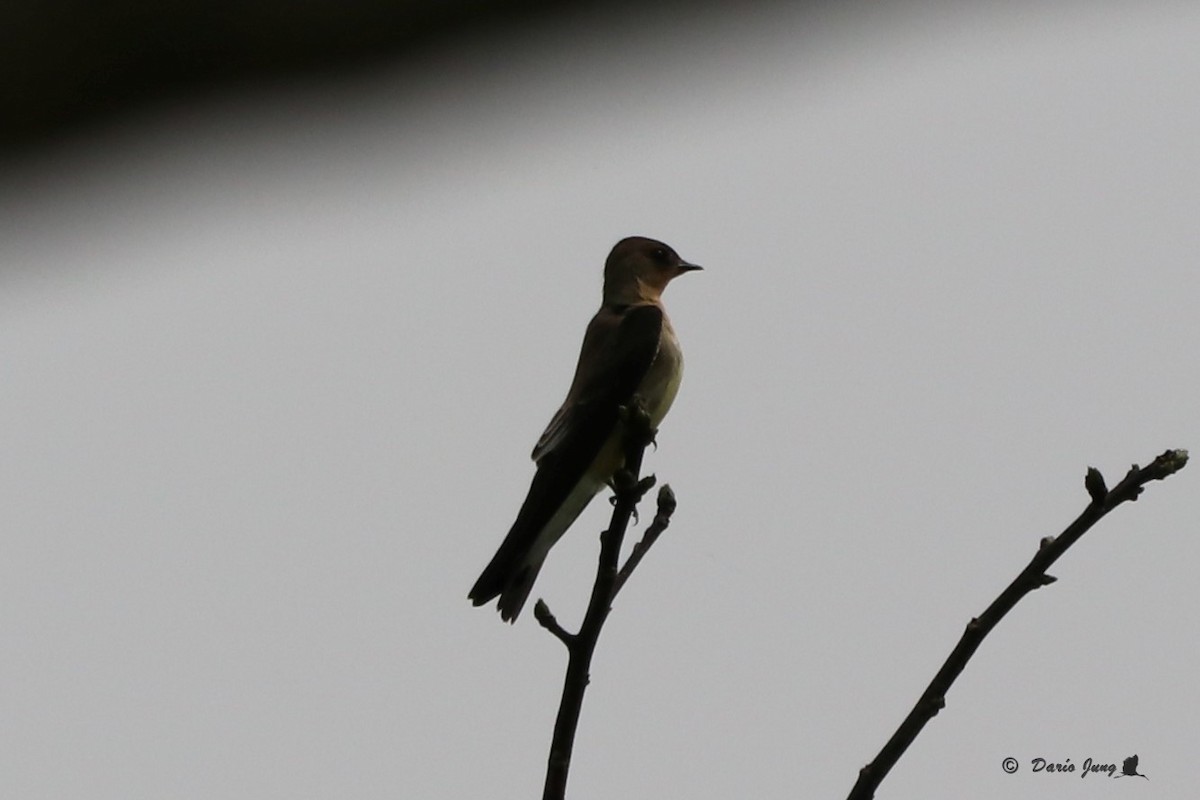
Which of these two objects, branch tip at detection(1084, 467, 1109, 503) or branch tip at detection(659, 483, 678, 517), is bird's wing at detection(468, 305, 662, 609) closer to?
branch tip at detection(659, 483, 678, 517)

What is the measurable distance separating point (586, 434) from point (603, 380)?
0.17m

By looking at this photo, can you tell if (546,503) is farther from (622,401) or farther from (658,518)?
(658,518)

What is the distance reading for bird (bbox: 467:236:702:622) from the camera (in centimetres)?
348

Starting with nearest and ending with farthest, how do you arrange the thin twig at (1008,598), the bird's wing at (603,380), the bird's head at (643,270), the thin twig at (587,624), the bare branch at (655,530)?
the thin twig at (1008,598) < the thin twig at (587,624) < the bare branch at (655,530) < the bird's wing at (603,380) < the bird's head at (643,270)

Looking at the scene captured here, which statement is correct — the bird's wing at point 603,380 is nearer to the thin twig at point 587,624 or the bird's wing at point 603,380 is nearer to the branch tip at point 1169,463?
the thin twig at point 587,624

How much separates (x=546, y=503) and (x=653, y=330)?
64cm

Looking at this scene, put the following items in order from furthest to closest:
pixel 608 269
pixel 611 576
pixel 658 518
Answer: pixel 608 269 < pixel 658 518 < pixel 611 576

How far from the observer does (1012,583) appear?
6.32ft

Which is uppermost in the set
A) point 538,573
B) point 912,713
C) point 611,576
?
point 538,573

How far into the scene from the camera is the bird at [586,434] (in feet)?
11.4

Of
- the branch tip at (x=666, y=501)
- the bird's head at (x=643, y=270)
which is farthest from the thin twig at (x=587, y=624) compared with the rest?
the bird's head at (x=643, y=270)

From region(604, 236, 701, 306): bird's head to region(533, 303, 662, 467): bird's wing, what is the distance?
0.35 meters

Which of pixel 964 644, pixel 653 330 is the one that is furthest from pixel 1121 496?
pixel 653 330

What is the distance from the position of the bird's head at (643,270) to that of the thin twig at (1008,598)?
2592 millimetres
